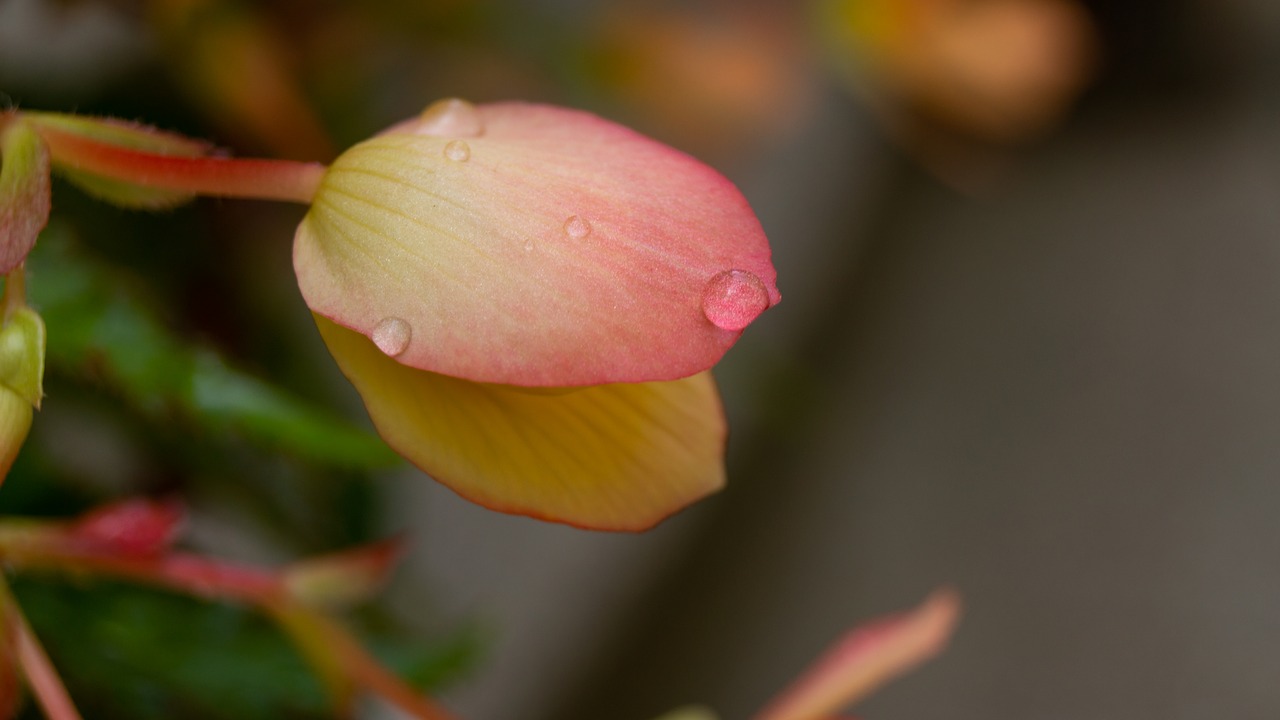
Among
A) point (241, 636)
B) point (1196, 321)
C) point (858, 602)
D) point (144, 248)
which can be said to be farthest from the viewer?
point (1196, 321)

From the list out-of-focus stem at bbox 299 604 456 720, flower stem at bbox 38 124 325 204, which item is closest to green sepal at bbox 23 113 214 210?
flower stem at bbox 38 124 325 204

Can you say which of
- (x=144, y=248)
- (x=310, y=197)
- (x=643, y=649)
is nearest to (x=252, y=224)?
(x=144, y=248)

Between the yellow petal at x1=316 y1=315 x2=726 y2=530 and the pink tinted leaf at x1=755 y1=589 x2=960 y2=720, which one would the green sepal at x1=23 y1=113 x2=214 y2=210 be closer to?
the yellow petal at x1=316 y1=315 x2=726 y2=530

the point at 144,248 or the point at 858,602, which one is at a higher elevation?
the point at 144,248

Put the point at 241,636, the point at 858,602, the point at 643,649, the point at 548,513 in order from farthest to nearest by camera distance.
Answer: the point at 858,602
the point at 643,649
the point at 241,636
the point at 548,513

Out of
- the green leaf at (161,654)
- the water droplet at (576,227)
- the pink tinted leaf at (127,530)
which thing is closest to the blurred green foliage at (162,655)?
the green leaf at (161,654)

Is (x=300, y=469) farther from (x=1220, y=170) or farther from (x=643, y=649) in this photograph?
(x=1220, y=170)
